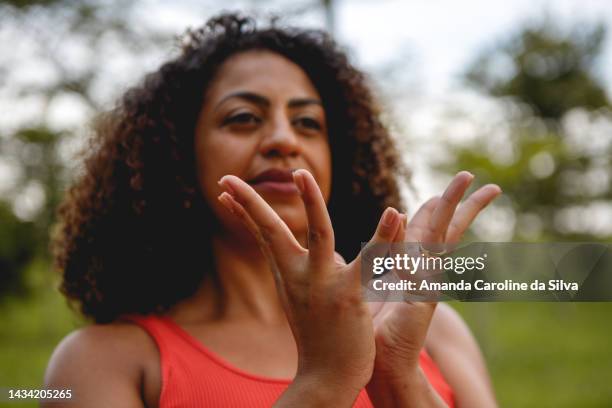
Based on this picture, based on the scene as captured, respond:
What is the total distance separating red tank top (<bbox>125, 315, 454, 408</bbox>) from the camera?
1.48m

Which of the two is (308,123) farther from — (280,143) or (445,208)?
(445,208)

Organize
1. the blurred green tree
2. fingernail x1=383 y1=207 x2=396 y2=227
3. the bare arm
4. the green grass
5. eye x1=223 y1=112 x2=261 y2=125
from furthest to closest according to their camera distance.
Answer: the blurred green tree, the green grass, eye x1=223 y1=112 x2=261 y2=125, the bare arm, fingernail x1=383 y1=207 x2=396 y2=227

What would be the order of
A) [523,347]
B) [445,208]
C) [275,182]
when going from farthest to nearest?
[523,347]
[275,182]
[445,208]

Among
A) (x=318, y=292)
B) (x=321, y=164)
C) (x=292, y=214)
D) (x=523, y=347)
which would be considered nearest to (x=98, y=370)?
(x=292, y=214)

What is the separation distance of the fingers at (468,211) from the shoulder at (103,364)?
3.01 feet

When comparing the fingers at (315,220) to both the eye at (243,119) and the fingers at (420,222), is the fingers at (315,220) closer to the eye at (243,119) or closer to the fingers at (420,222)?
the fingers at (420,222)

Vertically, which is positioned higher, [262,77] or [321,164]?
[262,77]

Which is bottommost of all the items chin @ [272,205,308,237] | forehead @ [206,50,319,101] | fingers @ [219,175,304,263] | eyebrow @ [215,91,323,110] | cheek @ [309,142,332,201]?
fingers @ [219,175,304,263]

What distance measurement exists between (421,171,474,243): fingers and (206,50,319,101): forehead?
0.79 meters

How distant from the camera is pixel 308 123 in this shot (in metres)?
1.87

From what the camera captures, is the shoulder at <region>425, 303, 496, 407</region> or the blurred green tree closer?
the shoulder at <region>425, 303, 496, 407</region>

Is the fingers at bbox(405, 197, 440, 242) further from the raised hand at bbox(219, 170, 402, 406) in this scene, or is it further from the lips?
the lips

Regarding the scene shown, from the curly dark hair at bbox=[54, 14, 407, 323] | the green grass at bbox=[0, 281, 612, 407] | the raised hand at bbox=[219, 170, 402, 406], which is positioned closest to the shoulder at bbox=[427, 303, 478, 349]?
the curly dark hair at bbox=[54, 14, 407, 323]

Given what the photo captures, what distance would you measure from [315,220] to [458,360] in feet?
3.37
